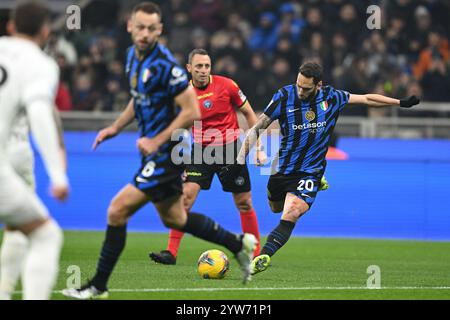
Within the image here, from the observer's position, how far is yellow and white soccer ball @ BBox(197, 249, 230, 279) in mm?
8805

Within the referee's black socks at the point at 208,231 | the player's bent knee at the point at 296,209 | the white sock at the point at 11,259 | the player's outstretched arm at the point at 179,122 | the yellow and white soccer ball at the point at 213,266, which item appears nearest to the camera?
the white sock at the point at 11,259

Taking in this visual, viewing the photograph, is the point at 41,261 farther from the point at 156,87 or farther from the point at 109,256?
the point at 156,87

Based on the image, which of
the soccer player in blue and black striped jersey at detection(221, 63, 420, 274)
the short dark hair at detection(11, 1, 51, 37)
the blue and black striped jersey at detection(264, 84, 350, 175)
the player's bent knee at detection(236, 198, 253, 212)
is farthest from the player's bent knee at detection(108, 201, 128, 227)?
the player's bent knee at detection(236, 198, 253, 212)

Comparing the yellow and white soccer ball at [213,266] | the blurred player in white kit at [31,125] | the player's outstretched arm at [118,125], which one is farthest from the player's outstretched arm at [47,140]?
the yellow and white soccer ball at [213,266]

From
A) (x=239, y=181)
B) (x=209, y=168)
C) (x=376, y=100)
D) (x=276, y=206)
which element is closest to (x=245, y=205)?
(x=239, y=181)

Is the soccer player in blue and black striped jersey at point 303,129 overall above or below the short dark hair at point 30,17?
below

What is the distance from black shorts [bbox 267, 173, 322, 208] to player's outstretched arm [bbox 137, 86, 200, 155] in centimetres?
281

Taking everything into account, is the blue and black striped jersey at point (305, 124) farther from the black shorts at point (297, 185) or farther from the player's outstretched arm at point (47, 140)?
the player's outstretched arm at point (47, 140)

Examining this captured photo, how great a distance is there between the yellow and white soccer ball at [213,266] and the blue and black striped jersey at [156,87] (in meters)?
2.06

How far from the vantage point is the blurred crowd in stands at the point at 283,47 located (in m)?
17.1

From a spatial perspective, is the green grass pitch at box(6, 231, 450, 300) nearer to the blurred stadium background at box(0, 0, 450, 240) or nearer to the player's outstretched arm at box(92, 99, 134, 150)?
the blurred stadium background at box(0, 0, 450, 240)

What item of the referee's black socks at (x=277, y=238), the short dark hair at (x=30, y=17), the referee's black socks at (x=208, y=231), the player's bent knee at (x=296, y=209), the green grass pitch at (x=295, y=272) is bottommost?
the green grass pitch at (x=295, y=272)
